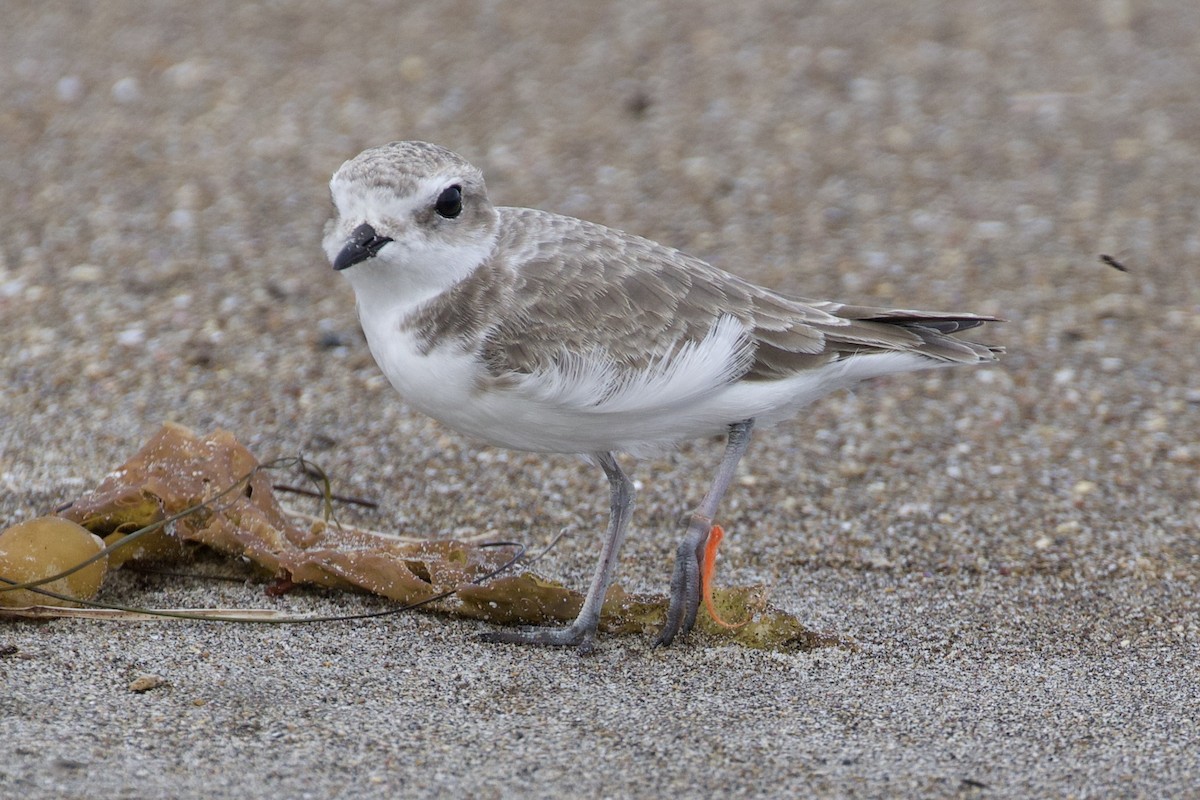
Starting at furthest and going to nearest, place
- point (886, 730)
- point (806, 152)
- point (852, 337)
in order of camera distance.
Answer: point (806, 152) → point (852, 337) → point (886, 730)

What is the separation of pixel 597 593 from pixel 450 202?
1197 mm

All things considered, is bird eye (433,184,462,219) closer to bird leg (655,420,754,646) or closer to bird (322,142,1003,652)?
bird (322,142,1003,652)

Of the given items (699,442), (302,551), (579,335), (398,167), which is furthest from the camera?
(699,442)

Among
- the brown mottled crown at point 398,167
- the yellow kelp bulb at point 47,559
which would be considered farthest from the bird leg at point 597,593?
the yellow kelp bulb at point 47,559

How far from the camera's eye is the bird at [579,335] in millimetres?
3865

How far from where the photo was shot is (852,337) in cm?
429

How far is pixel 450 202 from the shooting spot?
3.97 m

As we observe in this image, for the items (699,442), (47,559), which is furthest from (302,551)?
(699,442)

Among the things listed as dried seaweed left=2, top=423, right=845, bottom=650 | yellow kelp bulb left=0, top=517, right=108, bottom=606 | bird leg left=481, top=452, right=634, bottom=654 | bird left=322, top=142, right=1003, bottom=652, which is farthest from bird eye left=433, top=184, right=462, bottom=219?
yellow kelp bulb left=0, top=517, right=108, bottom=606

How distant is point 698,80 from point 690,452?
360cm

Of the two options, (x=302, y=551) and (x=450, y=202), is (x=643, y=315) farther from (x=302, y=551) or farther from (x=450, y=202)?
(x=302, y=551)

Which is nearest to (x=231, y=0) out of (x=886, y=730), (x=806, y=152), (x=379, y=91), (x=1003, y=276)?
(x=379, y=91)

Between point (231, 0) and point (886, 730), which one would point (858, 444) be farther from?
point (231, 0)

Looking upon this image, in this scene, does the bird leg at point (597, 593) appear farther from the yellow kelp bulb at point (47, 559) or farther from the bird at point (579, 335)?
the yellow kelp bulb at point (47, 559)
